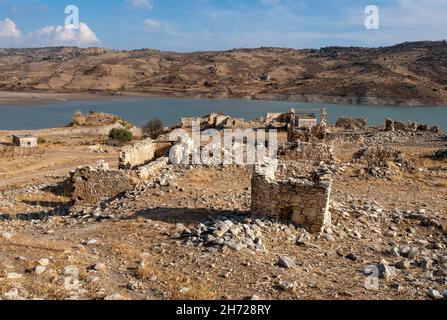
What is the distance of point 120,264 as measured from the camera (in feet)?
25.1

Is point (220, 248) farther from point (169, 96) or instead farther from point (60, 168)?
point (169, 96)

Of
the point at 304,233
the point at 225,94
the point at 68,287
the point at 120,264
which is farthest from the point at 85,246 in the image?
the point at 225,94

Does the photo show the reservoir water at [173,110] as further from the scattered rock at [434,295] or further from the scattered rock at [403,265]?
the scattered rock at [434,295]

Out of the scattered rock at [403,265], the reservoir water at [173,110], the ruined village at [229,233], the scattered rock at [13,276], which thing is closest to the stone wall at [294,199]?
the ruined village at [229,233]

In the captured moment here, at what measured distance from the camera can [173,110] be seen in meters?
82.9

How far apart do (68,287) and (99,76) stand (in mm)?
130644

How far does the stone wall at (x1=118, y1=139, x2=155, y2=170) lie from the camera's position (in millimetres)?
16420

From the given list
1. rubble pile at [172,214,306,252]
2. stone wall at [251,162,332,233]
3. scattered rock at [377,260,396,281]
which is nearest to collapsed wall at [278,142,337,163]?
stone wall at [251,162,332,233]

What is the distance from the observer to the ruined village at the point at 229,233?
6.84 meters

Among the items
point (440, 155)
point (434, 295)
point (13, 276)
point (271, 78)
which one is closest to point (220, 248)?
point (13, 276)

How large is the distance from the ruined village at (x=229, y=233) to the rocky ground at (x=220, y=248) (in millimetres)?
29

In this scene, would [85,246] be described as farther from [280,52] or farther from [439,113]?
[280,52]
